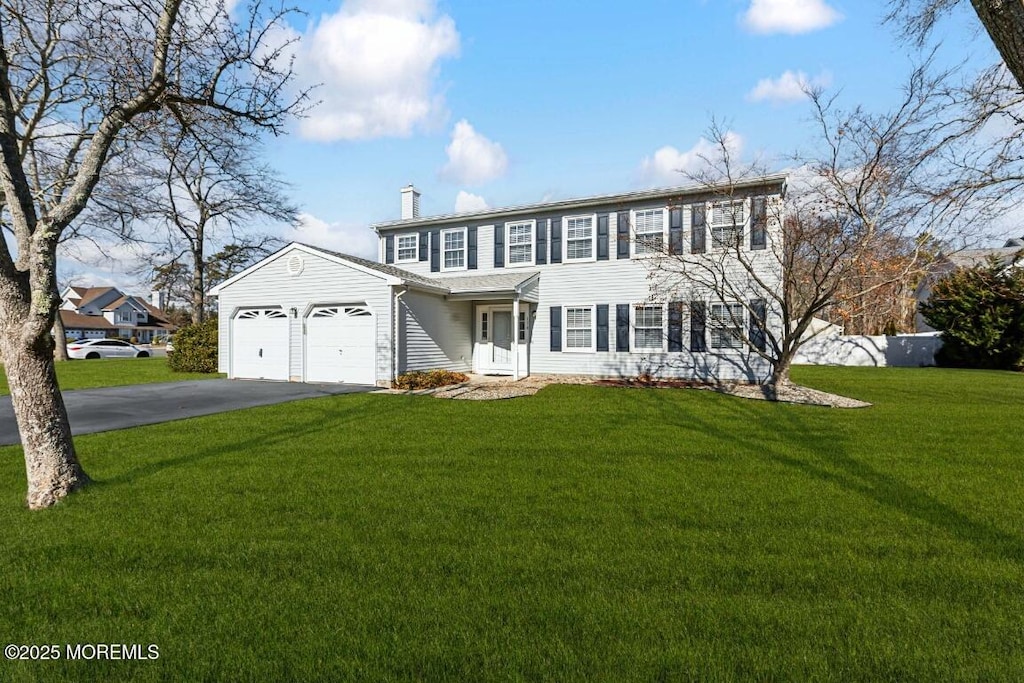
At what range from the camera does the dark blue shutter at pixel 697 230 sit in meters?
13.2

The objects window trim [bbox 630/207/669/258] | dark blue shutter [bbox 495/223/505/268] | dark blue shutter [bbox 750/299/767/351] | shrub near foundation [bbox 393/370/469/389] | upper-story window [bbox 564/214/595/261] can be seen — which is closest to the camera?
dark blue shutter [bbox 750/299/767/351]

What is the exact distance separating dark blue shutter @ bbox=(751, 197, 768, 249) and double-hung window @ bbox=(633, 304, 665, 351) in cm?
290

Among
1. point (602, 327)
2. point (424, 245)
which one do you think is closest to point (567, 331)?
point (602, 327)

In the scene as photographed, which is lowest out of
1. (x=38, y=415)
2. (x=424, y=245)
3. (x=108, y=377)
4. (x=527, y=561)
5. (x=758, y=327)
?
(x=527, y=561)

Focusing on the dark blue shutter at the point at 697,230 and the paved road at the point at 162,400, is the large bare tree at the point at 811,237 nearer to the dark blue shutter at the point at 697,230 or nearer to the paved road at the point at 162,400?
the dark blue shutter at the point at 697,230

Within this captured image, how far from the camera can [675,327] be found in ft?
45.6

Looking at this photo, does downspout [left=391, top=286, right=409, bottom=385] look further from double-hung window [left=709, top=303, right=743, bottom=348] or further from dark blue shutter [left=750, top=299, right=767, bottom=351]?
dark blue shutter [left=750, top=299, right=767, bottom=351]

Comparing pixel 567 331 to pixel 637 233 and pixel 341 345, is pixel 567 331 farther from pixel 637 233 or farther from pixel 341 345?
pixel 341 345

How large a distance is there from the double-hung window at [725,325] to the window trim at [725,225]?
5.18 feet

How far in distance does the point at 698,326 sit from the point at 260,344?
A: 12.8 m

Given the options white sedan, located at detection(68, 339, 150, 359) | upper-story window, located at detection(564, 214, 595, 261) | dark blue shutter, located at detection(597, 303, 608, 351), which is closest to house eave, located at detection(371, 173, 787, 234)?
upper-story window, located at detection(564, 214, 595, 261)

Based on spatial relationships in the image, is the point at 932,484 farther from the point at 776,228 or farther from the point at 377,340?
the point at 377,340

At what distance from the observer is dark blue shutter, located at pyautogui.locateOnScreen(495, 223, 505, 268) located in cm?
1597

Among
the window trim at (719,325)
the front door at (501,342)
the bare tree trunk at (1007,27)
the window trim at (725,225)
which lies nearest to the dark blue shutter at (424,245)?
the front door at (501,342)
